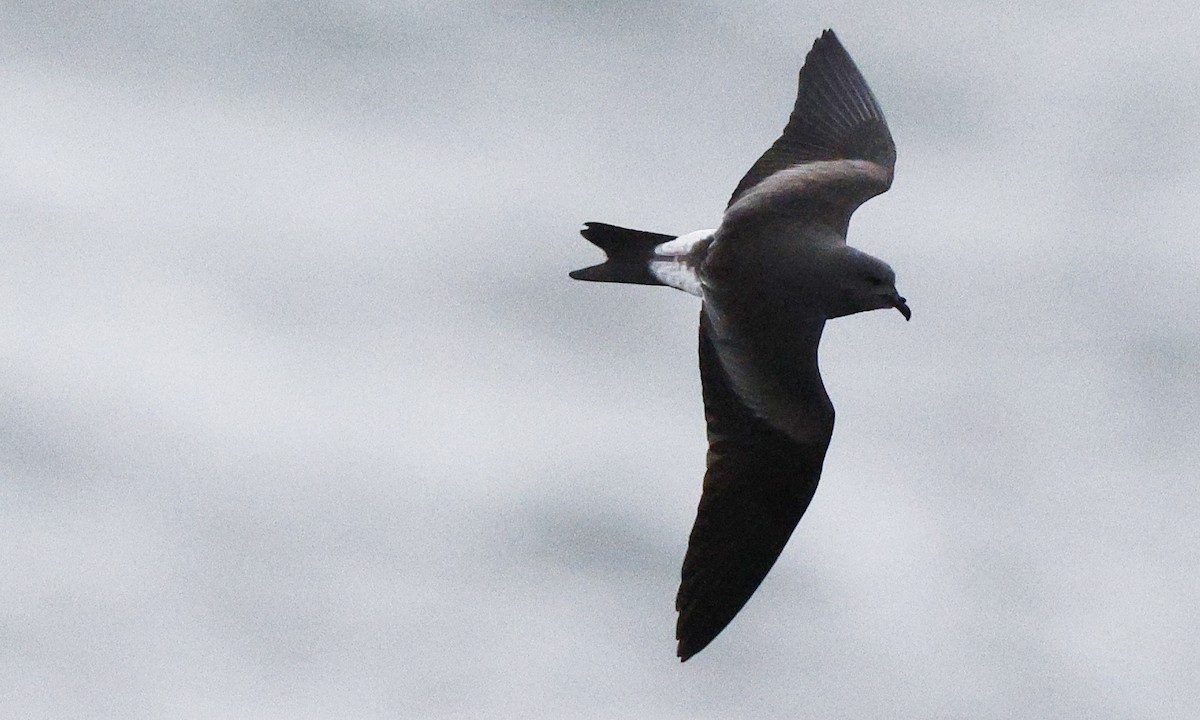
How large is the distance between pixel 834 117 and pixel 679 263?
2263mm

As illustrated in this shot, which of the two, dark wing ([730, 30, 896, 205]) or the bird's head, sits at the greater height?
dark wing ([730, 30, 896, 205])

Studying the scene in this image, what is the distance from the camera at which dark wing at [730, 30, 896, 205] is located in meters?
14.1

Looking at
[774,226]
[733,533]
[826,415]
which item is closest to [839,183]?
[774,226]

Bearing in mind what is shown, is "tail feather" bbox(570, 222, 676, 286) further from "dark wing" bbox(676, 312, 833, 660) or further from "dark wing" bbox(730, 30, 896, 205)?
"dark wing" bbox(730, 30, 896, 205)

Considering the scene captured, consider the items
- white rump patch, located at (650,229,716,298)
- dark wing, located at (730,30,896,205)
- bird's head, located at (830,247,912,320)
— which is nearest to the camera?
bird's head, located at (830,247,912,320)

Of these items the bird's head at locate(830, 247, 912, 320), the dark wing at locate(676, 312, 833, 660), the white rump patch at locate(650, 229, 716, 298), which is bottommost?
the dark wing at locate(676, 312, 833, 660)

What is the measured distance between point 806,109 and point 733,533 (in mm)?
3678

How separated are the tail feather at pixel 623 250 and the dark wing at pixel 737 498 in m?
0.64

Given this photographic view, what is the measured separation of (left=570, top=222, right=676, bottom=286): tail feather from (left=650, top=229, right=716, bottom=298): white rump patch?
0.16 feet

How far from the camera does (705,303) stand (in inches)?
504

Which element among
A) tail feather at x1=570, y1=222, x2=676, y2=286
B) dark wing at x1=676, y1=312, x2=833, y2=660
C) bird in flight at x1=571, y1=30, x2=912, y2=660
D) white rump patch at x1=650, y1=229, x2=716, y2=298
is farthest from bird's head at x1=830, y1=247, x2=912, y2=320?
tail feather at x1=570, y1=222, x2=676, y2=286

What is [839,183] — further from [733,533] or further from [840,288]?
[733,533]

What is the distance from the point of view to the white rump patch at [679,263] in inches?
507

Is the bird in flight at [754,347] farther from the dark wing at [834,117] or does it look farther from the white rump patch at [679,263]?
the dark wing at [834,117]
